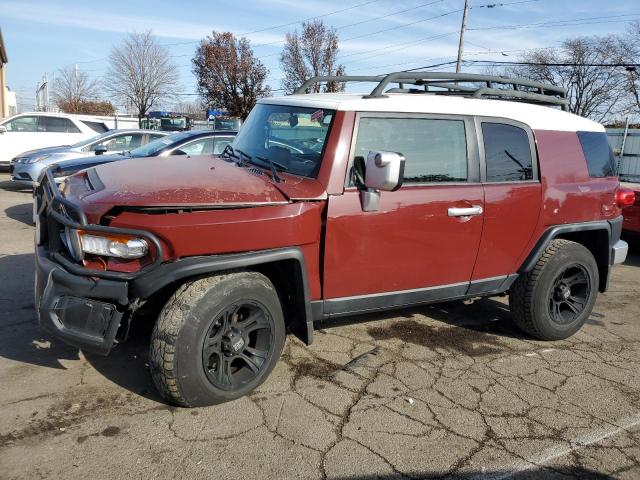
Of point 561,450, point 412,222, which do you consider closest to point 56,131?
point 412,222

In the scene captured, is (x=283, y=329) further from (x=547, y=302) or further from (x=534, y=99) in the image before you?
(x=534, y=99)

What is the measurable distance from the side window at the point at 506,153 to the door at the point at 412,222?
154mm

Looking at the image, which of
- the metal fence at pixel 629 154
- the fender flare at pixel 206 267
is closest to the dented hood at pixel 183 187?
the fender flare at pixel 206 267

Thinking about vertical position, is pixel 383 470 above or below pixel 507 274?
below

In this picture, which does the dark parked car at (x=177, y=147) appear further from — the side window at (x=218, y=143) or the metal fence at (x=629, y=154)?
the metal fence at (x=629, y=154)

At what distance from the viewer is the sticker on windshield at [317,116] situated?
3511 millimetres

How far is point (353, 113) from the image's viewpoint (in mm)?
3410

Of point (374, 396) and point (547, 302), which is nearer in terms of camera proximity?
point (374, 396)

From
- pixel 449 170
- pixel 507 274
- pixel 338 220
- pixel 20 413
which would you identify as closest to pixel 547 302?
pixel 507 274

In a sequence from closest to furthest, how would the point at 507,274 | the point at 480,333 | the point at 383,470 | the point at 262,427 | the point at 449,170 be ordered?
the point at 383,470, the point at 262,427, the point at 449,170, the point at 507,274, the point at 480,333

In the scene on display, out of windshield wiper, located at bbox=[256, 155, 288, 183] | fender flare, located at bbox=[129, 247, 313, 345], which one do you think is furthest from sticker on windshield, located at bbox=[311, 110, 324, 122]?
fender flare, located at bbox=[129, 247, 313, 345]

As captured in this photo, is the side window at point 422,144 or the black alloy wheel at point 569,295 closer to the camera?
the side window at point 422,144

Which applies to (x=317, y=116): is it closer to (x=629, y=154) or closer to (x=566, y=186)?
(x=566, y=186)

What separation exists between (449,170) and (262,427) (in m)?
2.16
